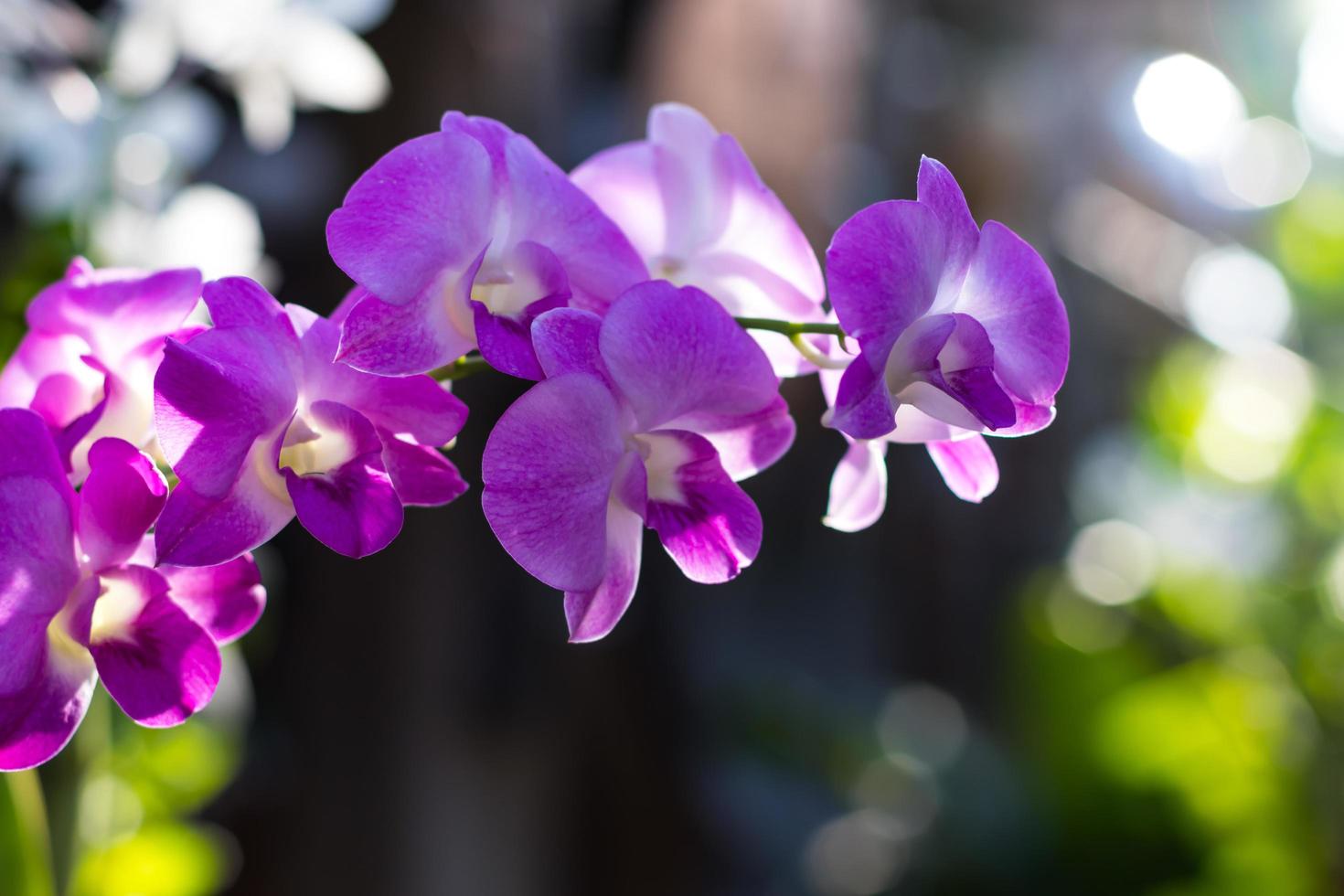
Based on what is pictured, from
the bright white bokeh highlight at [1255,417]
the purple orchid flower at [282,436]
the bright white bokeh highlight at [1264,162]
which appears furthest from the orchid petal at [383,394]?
the bright white bokeh highlight at [1264,162]

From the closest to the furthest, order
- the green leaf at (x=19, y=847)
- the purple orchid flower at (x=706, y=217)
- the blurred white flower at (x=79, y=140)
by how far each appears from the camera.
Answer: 1. the purple orchid flower at (x=706, y=217)
2. the green leaf at (x=19, y=847)
3. the blurred white flower at (x=79, y=140)

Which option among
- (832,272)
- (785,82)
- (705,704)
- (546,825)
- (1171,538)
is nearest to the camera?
(832,272)

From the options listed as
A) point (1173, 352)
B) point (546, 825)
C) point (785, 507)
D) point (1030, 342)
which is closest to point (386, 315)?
point (1030, 342)

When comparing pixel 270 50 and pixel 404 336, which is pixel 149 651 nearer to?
pixel 404 336

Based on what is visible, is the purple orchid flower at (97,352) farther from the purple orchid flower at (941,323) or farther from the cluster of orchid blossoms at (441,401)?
the purple orchid flower at (941,323)

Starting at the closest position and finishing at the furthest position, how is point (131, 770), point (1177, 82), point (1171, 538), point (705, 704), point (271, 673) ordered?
1. point (131, 770)
2. point (271, 673)
3. point (705, 704)
4. point (1171, 538)
5. point (1177, 82)

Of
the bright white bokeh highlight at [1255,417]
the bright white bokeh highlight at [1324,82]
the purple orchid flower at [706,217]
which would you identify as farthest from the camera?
the bright white bokeh highlight at [1324,82]

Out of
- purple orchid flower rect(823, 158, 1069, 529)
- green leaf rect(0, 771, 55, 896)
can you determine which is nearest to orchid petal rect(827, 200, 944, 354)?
purple orchid flower rect(823, 158, 1069, 529)

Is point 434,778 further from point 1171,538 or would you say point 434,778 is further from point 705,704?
point 1171,538
